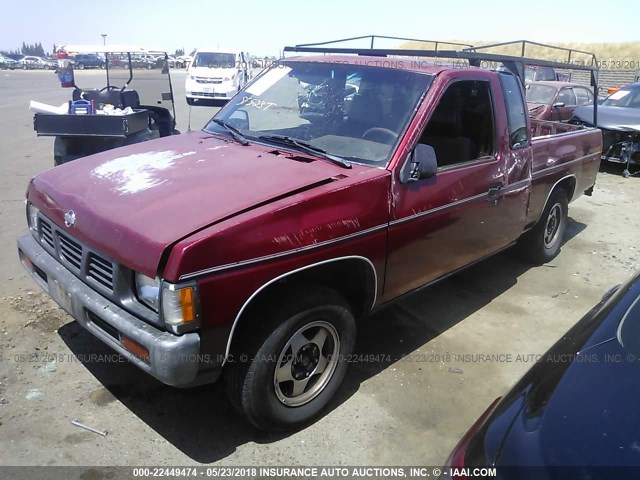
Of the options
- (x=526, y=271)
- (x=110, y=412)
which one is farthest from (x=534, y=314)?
(x=110, y=412)

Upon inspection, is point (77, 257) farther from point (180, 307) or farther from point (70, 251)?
point (180, 307)

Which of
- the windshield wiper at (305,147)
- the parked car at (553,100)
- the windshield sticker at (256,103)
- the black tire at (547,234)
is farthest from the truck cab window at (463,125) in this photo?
the parked car at (553,100)

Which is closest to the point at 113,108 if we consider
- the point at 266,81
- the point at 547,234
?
the point at 266,81

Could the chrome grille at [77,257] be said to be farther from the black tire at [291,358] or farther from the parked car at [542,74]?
the parked car at [542,74]

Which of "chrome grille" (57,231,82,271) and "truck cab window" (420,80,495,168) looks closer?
"chrome grille" (57,231,82,271)

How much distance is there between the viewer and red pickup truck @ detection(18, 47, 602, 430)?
2.48 meters

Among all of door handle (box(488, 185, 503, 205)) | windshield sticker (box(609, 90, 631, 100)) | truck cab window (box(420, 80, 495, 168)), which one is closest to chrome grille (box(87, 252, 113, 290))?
truck cab window (box(420, 80, 495, 168))

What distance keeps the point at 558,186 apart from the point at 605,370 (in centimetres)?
389

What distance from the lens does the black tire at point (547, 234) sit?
5410mm

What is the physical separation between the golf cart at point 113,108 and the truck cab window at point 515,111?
4148 mm

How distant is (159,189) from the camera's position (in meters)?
2.88

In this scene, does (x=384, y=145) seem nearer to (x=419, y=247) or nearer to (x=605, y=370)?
(x=419, y=247)

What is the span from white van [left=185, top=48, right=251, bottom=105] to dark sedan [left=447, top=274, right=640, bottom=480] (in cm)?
1831

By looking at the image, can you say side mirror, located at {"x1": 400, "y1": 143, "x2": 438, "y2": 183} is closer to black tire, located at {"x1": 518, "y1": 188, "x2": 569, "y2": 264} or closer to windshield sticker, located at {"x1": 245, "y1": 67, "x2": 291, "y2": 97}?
windshield sticker, located at {"x1": 245, "y1": 67, "x2": 291, "y2": 97}
